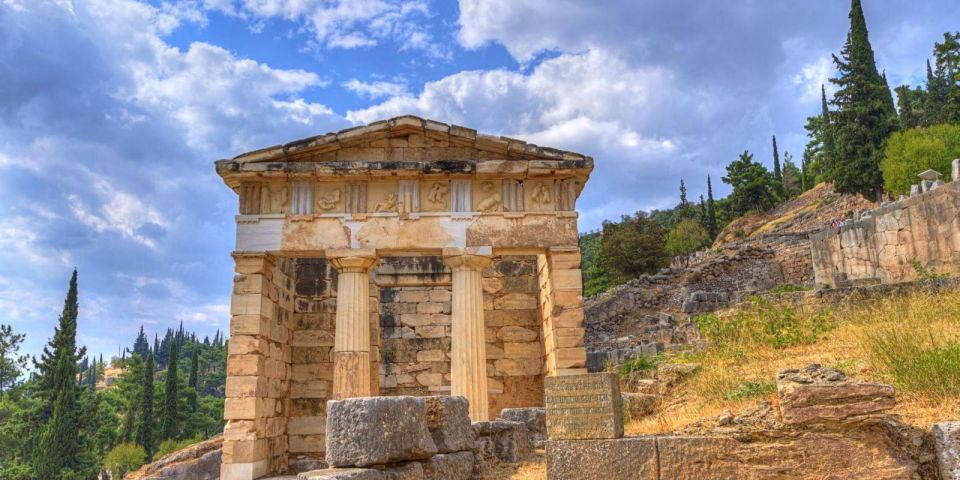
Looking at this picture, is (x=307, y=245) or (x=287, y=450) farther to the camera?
(x=287, y=450)

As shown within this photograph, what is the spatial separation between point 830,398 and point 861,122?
43.7 meters

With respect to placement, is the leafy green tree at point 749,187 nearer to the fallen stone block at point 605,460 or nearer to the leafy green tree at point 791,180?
the leafy green tree at point 791,180

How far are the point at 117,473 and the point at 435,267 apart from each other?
38966 mm

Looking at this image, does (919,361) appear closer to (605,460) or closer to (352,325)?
(605,460)

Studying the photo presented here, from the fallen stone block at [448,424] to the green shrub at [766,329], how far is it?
642 cm

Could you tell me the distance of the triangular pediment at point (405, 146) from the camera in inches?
549

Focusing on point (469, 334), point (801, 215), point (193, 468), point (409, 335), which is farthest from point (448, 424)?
point (801, 215)

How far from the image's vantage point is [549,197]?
14.1 metres

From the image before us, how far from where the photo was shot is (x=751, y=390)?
30.8 feet

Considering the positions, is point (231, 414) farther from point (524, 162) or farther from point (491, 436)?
point (524, 162)

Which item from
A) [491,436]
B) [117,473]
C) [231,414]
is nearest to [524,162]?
[491,436]

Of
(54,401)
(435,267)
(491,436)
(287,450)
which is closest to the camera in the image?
(491,436)

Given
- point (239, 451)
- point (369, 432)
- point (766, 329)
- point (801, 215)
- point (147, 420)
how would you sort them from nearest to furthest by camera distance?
point (369, 432) < point (239, 451) < point (766, 329) < point (147, 420) < point (801, 215)

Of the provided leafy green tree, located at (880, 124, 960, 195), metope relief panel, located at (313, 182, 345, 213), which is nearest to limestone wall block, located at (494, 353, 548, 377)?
metope relief panel, located at (313, 182, 345, 213)
